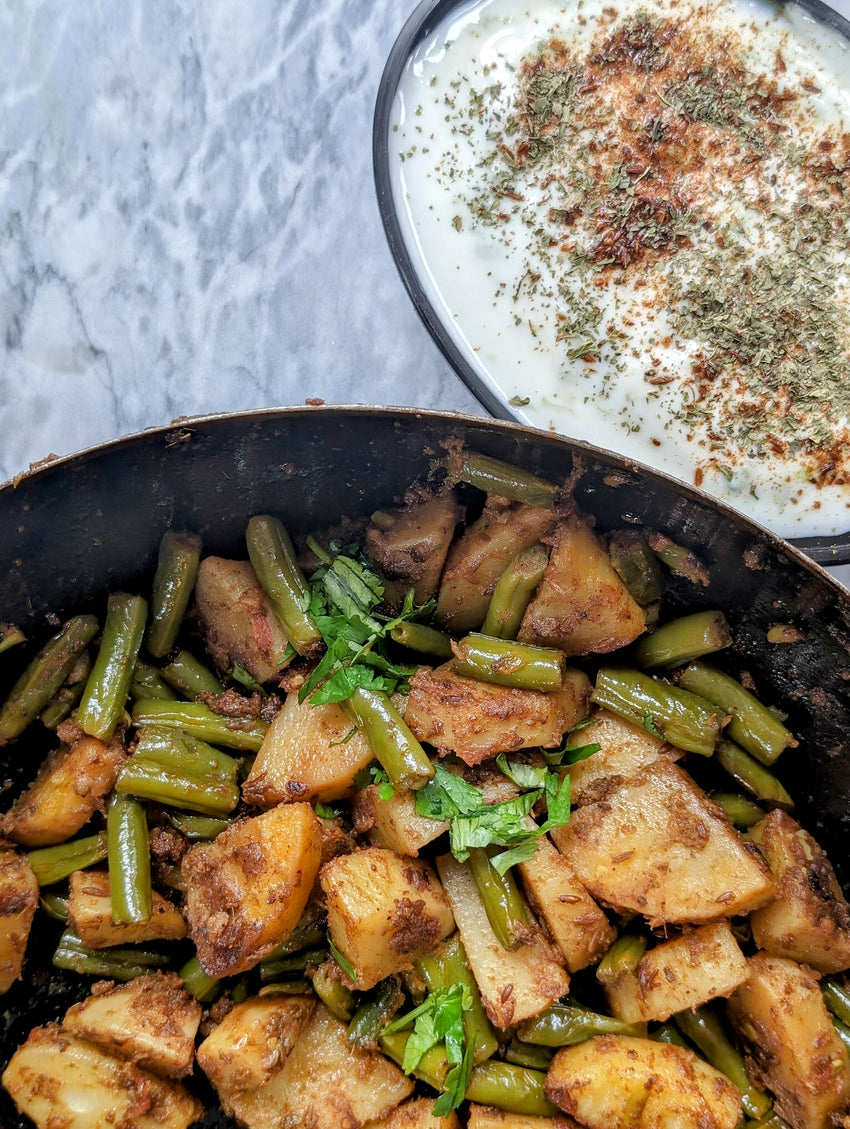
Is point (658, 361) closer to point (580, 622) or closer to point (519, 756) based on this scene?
point (580, 622)

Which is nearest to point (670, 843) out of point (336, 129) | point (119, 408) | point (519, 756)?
point (519, 756)

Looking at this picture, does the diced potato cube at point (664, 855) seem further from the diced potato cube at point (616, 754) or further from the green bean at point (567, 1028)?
the green bean at point (567, 1028)

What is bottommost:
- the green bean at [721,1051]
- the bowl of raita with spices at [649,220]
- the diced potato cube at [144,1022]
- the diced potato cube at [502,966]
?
the diced potato cube at [144,1022]

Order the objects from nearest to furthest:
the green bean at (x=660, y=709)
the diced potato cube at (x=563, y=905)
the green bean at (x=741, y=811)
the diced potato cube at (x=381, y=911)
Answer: the diced potato cube at (x=381, y=911), the diced potato cube at (x=563, y=905), the green bean at (x=660, y=709), the green bean at (x=741, y=811)


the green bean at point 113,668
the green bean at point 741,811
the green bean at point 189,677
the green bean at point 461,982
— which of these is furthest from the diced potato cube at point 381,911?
the green bean at point 741,811

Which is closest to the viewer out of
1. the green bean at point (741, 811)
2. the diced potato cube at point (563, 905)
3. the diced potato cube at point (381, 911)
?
the diced potato cube at point (381, 911)

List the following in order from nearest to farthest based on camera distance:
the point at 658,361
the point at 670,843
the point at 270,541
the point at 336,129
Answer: the point at 670,843 → the point at 270,541 → the point at 658,361 → the point at 336,129
